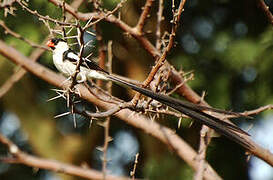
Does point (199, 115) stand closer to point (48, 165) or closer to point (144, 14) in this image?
point (144, 14)

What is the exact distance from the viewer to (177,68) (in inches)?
173

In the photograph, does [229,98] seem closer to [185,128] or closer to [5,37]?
[185,128]

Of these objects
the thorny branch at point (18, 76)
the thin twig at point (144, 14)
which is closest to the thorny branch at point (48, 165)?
the thorny branch at point (18, 76)

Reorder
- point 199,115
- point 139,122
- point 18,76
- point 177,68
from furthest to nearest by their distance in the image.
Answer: point 177,68 → point 18,76 → point 139,122 → point 199,115

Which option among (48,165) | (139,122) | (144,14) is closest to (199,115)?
(144,14)

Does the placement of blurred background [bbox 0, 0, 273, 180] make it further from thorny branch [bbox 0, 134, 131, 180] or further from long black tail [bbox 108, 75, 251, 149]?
long black tail [bbox 108, 75, 251, 149]

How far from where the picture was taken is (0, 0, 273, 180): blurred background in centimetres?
428

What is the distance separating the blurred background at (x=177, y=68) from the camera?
14.0 feet

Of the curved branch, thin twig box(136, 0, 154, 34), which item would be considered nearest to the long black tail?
thin twig box(136, 0, 154, 34)

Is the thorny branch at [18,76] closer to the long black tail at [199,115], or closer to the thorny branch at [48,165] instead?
the thorny branch at [48,165]

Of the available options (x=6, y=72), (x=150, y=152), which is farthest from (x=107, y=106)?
(x=6, y=72)

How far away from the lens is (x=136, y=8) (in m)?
4.82

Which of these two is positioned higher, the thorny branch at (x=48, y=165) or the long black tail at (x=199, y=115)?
the long black tail at (x=199, y=115)

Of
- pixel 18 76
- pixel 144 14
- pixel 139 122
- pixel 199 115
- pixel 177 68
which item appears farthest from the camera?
pixel 177 68
